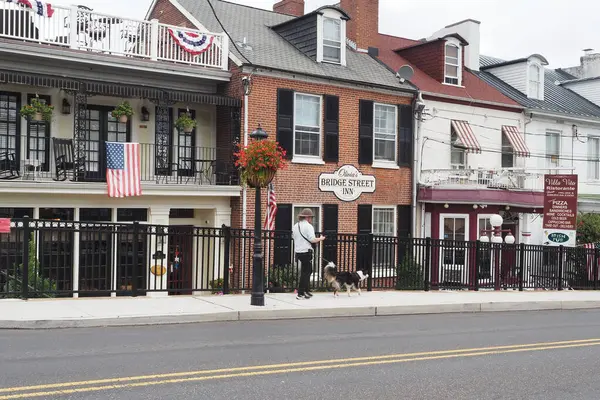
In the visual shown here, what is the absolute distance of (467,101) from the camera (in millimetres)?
24422

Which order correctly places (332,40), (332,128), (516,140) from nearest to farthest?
(332,128) < (332,40) < (516,140)

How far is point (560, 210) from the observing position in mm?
20125

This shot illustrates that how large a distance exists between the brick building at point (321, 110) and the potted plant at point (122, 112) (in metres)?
3.32

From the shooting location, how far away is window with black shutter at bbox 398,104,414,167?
75.0 feet

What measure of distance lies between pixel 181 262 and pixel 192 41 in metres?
6.67

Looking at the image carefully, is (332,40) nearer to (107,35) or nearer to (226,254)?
(107,35)

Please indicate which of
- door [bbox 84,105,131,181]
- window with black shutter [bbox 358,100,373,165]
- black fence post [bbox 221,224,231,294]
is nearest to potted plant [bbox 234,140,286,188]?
black fence post [bbox 221,224,231,294]

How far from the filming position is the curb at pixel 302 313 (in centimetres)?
962

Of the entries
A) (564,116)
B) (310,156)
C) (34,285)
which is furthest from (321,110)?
(34,285)

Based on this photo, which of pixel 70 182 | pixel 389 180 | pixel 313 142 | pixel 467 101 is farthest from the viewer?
pixel 467 101

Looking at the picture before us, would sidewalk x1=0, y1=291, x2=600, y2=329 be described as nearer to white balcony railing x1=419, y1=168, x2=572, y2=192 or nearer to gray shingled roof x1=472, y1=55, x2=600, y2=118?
white balcony railing x1=419, y1=168, x2=572, y2=192

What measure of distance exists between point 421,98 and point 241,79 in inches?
275

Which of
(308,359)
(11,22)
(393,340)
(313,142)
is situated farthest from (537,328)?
(11,22)

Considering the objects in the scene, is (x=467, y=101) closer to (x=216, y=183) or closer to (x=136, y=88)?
(x=216, y=183)
